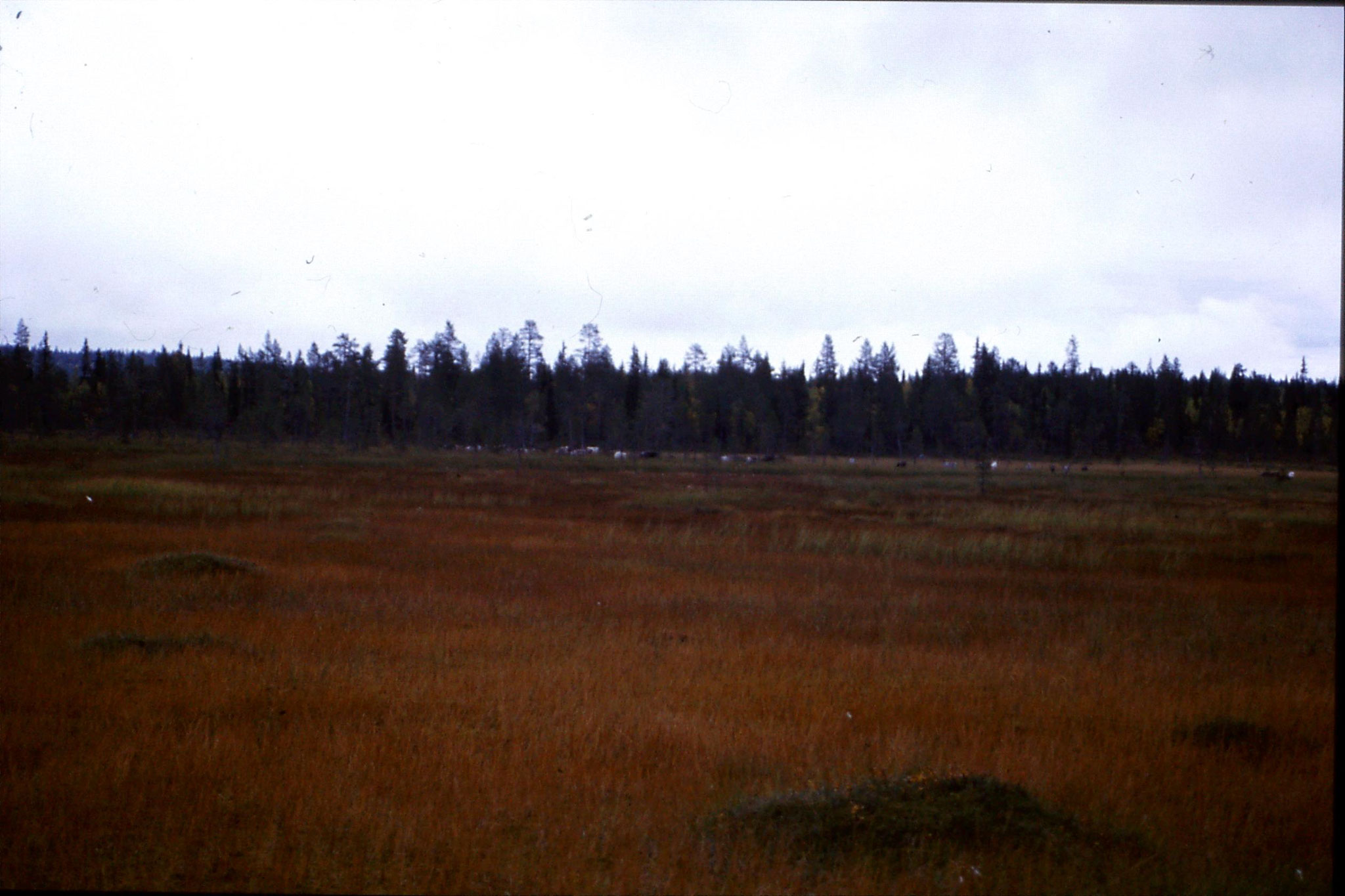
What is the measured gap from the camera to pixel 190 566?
15.2 metres

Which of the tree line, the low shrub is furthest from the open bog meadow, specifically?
the tree line

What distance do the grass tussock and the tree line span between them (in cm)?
5724

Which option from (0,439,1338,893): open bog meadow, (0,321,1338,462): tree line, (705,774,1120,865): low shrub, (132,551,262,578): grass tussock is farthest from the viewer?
(0,321,1338,462): tree line

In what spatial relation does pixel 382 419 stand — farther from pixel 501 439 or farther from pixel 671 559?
pixel 671 559

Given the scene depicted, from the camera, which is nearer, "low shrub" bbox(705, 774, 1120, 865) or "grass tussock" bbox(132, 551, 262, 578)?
"low shrub" bbox(705, 774, 1120, 865)

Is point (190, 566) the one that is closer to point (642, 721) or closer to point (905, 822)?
point (642, 721)

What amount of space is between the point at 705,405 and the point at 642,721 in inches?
3910

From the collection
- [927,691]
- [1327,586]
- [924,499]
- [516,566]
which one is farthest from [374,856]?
[924,499]

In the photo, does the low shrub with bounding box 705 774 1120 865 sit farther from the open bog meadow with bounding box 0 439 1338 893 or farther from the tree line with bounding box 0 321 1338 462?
the tree line with bounding box 0 321 1338 462

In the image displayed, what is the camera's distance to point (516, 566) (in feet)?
61.7

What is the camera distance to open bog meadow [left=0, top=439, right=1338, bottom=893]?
5195 mm

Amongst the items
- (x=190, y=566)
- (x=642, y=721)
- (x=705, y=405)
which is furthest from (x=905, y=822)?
(x=705, y=405)

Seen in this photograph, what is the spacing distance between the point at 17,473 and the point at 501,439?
5981 centimetres

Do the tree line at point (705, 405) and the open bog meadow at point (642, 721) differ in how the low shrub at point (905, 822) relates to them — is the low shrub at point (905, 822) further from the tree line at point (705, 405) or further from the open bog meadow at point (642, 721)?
the tree line at point (705, 405)
